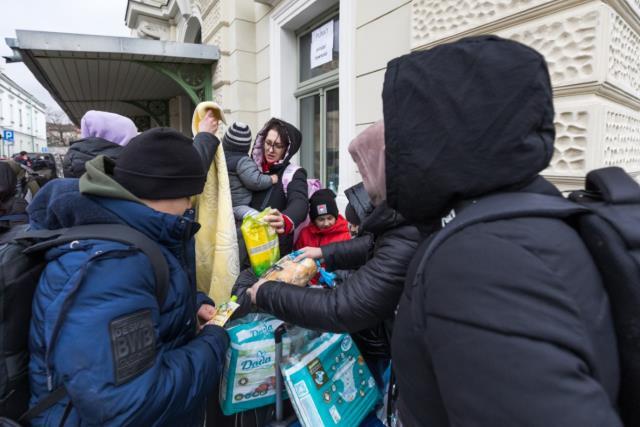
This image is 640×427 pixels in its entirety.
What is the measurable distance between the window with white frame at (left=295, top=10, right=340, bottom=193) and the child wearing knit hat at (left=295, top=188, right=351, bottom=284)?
1182 mm

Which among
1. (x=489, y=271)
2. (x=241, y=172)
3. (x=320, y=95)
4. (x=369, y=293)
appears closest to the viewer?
(x=489, y=271)

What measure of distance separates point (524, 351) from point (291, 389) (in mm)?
981

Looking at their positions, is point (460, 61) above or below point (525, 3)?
below

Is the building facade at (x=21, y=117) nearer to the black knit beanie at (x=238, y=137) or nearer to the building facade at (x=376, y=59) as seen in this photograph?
the building facade at (x=376, y=59)

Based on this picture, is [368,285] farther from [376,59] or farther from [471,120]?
[376,59]

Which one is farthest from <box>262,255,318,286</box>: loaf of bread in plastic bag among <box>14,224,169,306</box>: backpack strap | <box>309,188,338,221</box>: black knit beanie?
<box>309,188,338,221</box>: black knit beanie

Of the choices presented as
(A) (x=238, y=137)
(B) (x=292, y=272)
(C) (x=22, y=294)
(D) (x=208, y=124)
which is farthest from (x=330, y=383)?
(A) (x=238, y=137)

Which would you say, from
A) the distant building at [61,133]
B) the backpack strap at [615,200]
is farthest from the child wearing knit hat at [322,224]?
the distant building at [61,133]

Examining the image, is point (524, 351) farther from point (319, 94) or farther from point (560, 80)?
point (319, 94)

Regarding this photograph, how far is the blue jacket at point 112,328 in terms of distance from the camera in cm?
86

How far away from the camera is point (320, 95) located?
4.09 m

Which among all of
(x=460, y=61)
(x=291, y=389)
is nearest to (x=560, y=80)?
(x=460, y=61)

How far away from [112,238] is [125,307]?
204mm

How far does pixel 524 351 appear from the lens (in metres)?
0.51
